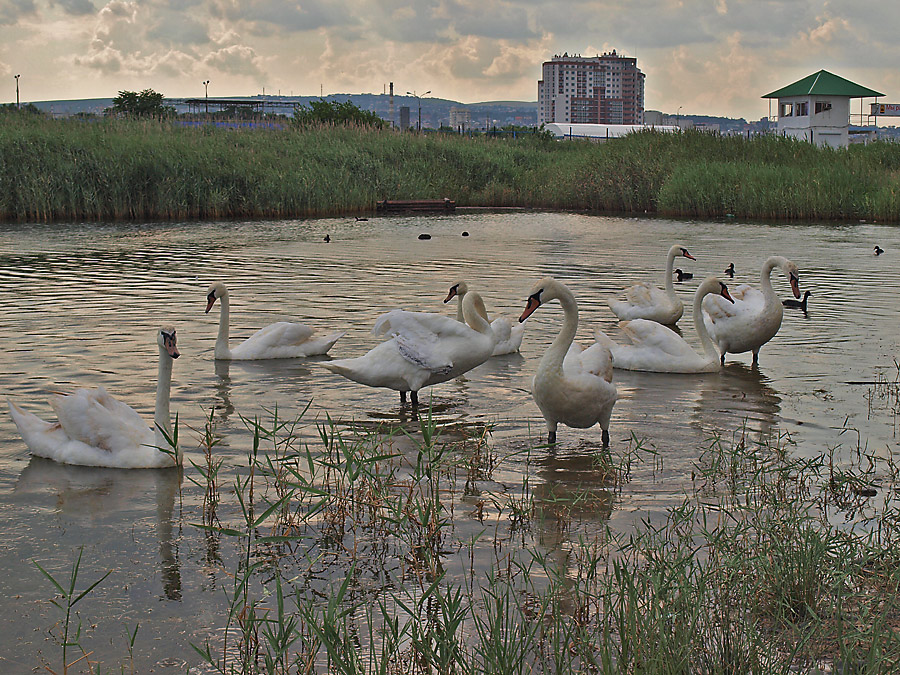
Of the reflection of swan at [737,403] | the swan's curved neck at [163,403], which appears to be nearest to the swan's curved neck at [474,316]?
the reflection of swan at [737,403]

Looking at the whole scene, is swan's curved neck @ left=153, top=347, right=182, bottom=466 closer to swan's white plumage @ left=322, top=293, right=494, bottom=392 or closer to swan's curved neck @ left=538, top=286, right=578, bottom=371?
swan's white plumage @ left=322, top=293, right=494, bottom=392

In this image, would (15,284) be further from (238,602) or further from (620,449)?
(238,602)

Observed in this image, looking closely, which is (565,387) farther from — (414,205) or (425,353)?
(414,205)

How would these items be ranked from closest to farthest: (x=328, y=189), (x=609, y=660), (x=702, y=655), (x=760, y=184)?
(x=609, y=660)
(x=702, y=655)
(x=760, y=184)
(x=328, y=189)

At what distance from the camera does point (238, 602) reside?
13.4 feet

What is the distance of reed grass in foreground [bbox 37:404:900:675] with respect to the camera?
11.0 ft

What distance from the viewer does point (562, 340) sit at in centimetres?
680

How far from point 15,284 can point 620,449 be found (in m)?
11.1

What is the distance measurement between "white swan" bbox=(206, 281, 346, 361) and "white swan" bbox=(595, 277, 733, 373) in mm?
2858

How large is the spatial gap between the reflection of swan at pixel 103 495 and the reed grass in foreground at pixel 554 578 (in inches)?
13.1

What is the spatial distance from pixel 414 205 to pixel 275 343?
23.5 metres

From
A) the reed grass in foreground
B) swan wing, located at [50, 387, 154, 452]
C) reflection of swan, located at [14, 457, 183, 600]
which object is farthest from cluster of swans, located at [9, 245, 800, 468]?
the reed grass in foreground

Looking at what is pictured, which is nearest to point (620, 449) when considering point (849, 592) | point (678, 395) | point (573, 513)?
point (573, 513)

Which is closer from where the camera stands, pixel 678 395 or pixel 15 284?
pixel 678 395
